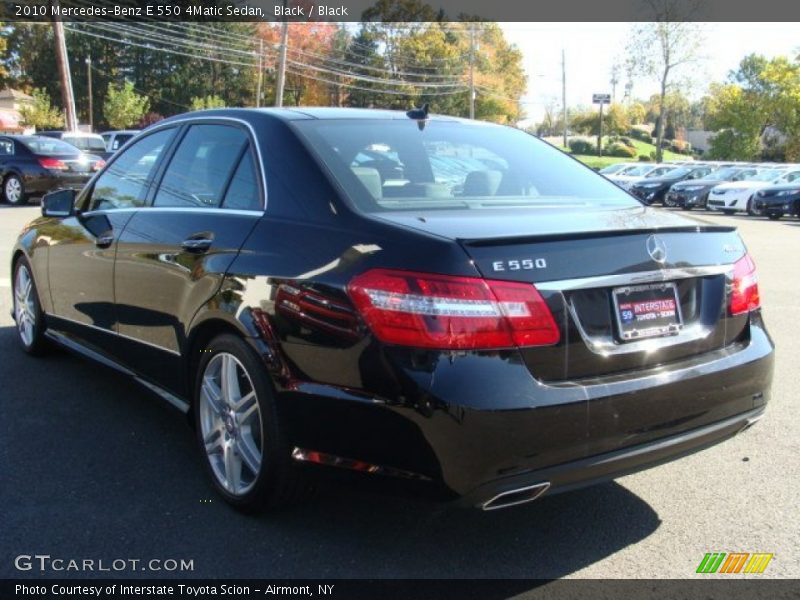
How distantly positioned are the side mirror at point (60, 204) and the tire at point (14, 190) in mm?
14650

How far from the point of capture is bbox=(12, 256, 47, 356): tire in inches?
213

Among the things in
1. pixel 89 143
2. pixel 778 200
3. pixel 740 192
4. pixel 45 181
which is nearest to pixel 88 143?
pixel 89 143

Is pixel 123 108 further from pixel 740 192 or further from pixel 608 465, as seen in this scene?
pixel 608 465

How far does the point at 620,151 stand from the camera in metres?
72.8

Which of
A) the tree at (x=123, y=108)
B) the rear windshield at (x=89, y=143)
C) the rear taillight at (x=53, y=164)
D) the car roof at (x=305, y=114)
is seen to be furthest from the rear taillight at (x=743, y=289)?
the tree at (x=123, y=108)

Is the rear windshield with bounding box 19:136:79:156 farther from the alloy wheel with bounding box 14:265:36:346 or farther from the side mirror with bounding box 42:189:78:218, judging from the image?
the side mirror with bounding box 42:189:78:218

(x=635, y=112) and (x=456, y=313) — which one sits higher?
(x=635, y=112)

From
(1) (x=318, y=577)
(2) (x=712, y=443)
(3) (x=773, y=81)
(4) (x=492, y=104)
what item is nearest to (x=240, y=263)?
(1) (x=318, y=577)

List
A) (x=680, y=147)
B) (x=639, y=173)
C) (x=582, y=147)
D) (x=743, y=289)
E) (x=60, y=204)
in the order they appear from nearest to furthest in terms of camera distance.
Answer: (x=743, y=289) < (x=60, y=204) < (x=639, y=173) < (x=582, y=147) < (x=680, y=147)

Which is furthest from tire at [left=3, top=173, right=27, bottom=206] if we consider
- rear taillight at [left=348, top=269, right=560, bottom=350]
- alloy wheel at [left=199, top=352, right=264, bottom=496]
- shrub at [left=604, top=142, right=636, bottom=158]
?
shrub at [left=604, top=142, right=636, bottom=158]

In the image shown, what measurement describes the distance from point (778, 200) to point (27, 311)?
21.1 m

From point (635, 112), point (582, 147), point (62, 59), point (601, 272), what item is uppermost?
point (635, 112)

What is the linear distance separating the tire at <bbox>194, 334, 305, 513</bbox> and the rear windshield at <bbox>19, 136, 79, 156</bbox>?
16.9 metres

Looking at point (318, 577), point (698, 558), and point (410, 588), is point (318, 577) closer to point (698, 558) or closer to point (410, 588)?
point (410, 588)
